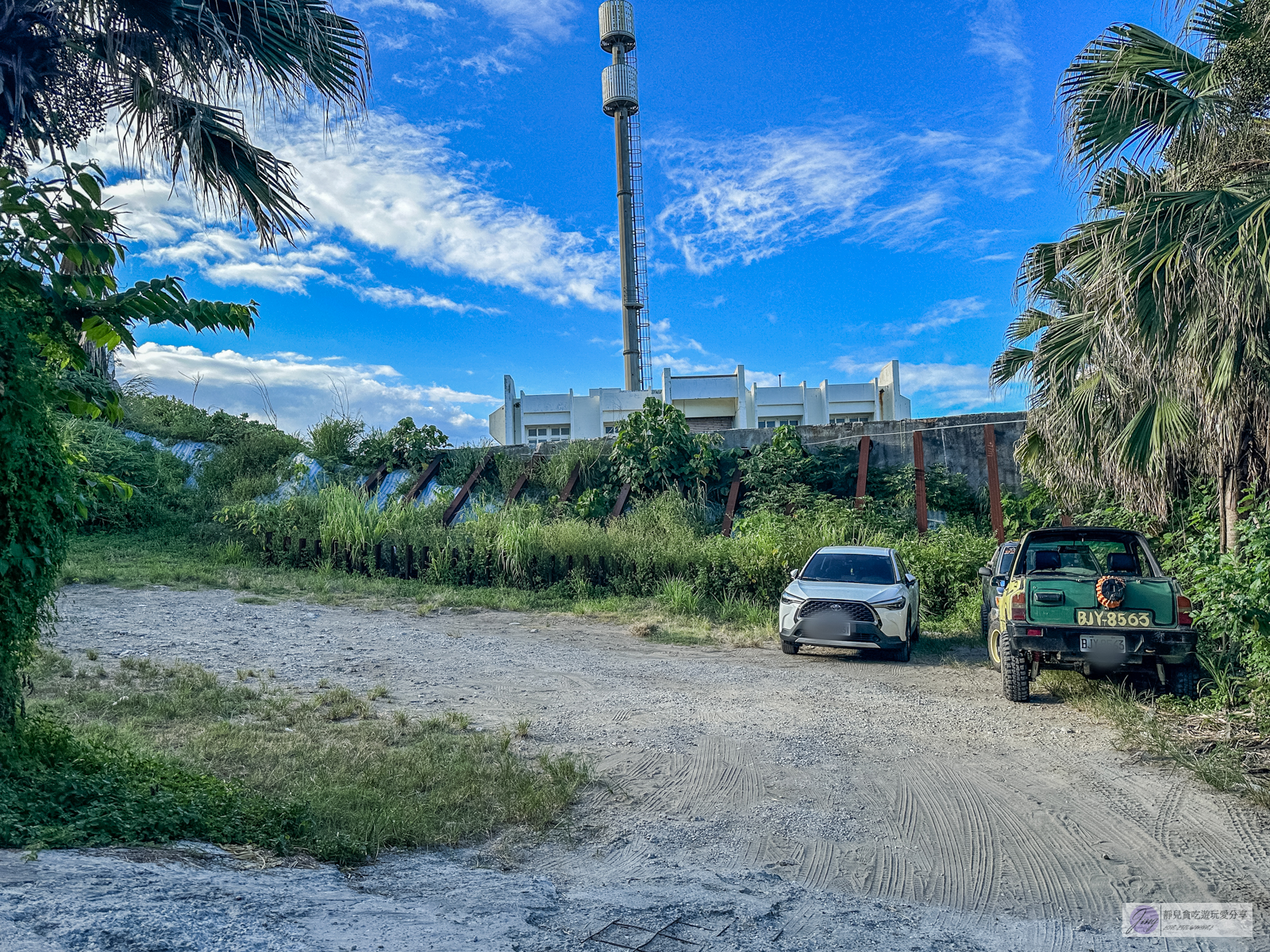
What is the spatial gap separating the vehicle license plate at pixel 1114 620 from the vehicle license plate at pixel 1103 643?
0.31 feet

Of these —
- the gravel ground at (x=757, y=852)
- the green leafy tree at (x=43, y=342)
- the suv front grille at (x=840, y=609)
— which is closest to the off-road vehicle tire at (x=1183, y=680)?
the gravel ground at (x=757, y=852)

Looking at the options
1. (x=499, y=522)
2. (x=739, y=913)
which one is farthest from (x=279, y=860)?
(x=499, y=522)

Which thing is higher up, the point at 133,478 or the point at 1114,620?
the point at 133,478

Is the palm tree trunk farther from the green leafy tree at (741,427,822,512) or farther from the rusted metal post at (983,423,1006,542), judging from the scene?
the green leafy tree at (741,427,822,512)

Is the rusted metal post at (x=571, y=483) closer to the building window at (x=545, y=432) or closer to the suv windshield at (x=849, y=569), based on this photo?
the suv windshield at (x=849, y=569)

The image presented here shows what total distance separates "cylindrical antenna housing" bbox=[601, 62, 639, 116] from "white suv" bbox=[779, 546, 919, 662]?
3833cm

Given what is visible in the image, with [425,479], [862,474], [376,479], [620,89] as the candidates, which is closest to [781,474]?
[862,474]

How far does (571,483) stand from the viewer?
20.3m

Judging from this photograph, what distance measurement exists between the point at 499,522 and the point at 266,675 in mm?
8493

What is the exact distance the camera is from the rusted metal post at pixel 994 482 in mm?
16781

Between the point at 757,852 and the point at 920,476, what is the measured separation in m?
14.8

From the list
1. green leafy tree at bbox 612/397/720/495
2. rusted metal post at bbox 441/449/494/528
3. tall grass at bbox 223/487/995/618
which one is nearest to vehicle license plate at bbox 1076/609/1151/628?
tall grass at bbox 223/487/995/618

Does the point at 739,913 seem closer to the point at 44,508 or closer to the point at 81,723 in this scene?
the point at 44,508

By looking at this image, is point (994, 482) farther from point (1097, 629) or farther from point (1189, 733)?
point (1189, 733)
